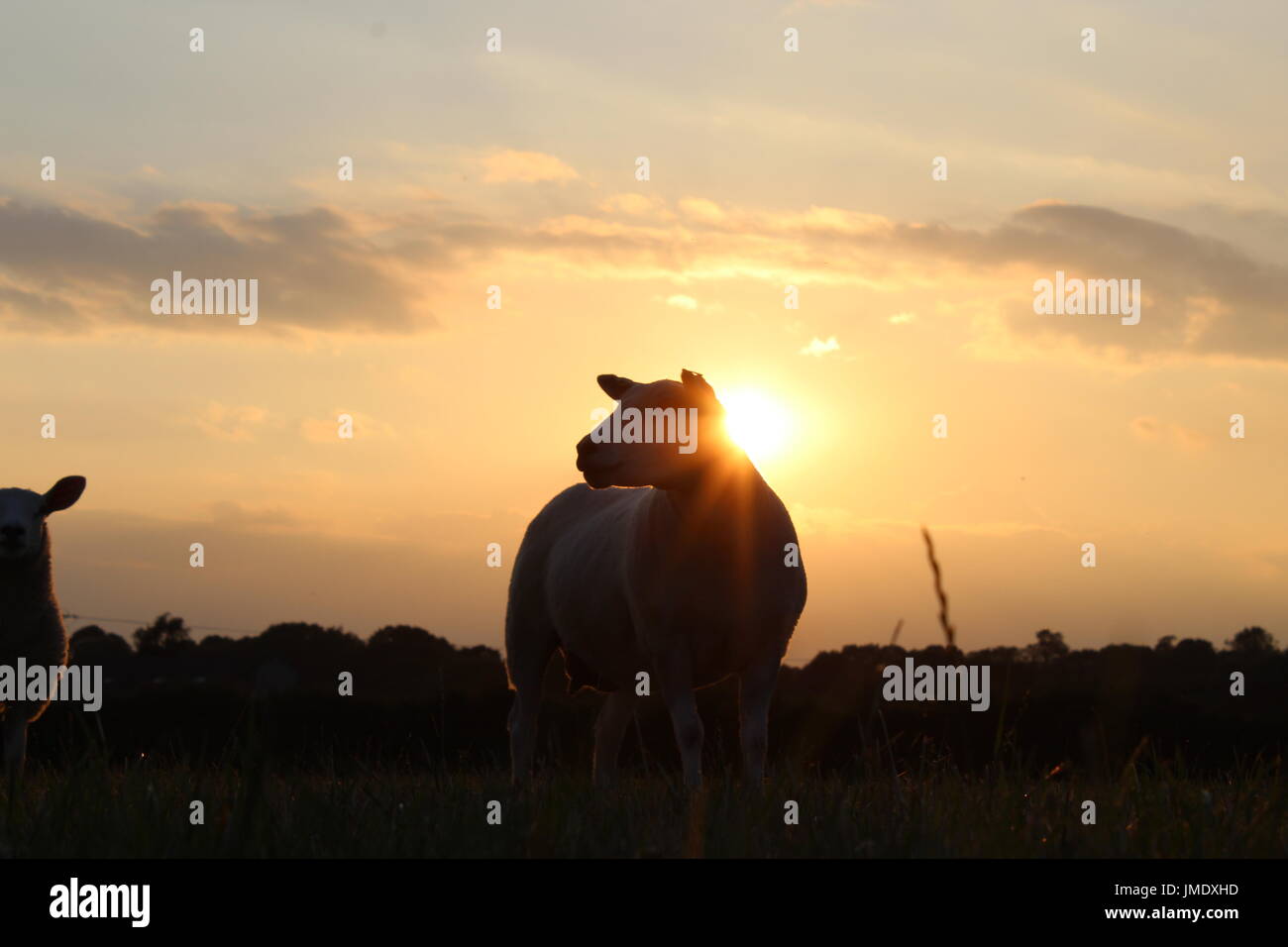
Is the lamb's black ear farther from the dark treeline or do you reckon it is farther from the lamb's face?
the lamb's face

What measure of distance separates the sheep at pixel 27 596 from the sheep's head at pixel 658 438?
5060 millimetres

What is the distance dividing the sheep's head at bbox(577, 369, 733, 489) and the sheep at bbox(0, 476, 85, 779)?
506 centimetres

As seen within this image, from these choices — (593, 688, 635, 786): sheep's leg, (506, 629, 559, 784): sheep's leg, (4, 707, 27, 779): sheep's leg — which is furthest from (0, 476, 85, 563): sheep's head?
(593, 688, 635, 786): sheep's leg

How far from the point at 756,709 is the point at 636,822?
13.4ft

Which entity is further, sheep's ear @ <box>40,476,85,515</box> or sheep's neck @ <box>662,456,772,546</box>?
sheep's ear @ <box>40,476,85,515</box>

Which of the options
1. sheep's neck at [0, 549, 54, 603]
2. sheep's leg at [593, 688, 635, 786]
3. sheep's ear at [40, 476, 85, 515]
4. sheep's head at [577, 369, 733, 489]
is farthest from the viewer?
sheep's ear at [40, 476, 85, 515]

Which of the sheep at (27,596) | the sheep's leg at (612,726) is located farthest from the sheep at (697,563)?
the sheep at (27,596)

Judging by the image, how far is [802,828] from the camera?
14.6 ft

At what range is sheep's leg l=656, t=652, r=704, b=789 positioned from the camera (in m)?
8.12

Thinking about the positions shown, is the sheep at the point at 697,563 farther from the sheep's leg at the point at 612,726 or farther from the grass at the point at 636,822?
the grass at the point at 636,822
